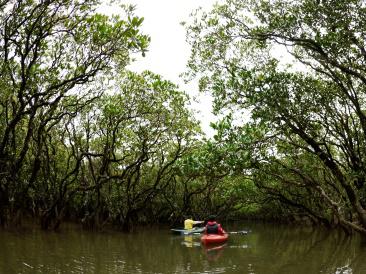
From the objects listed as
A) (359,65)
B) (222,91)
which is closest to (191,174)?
(222,91)

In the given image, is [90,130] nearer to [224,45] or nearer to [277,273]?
[224,45]

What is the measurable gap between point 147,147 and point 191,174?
10291 mm

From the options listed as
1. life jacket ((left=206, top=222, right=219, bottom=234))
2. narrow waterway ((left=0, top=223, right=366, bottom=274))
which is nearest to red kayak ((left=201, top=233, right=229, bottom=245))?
life jacket ((left=206, top=222, right=219, bottom=234))

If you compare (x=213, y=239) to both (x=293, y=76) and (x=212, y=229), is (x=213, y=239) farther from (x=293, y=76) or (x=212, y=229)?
(x=293, y=76)

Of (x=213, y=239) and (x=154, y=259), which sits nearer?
(x=154, y=259)

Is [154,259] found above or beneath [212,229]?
beneath

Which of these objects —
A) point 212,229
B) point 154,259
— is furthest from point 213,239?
point 154,259

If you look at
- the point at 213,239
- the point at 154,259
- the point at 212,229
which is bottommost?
the point at 154,259

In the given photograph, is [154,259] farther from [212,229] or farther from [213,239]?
[212,229]

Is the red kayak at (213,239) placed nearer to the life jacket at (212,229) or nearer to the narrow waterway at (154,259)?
the life jacket at (212,229)

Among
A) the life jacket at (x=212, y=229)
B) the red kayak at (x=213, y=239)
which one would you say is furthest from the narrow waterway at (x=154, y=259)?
the life jacket at (x=212, y=229)

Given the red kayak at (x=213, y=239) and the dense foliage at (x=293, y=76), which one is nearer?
the dense foliage at (x=293, y=76)

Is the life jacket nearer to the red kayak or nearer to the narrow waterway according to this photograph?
the red kayak

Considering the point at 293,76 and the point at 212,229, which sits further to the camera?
the point at 212,229
